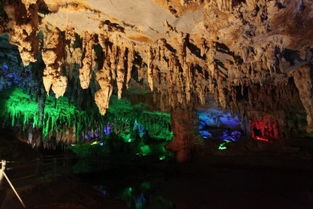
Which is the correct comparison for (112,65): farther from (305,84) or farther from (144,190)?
(305,84)

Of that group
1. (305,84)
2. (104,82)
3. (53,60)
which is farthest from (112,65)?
(305,84)

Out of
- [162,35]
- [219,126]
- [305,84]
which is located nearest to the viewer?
[162,35]

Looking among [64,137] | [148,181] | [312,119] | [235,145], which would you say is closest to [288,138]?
[235,145]

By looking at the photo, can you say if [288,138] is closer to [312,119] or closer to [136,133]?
[312,119]

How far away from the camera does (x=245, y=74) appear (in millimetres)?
9586

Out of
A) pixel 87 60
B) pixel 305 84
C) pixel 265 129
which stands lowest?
pixel 265 129

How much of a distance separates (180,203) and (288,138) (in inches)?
454

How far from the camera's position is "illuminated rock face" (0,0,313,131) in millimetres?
5086

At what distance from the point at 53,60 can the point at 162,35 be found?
9.56ft

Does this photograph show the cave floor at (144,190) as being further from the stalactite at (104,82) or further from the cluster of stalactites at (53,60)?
the stalactite at (104,82)

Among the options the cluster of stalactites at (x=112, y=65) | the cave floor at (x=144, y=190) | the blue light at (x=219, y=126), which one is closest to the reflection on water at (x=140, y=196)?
the cave floor at (x=144, y=190)

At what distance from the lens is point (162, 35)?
21.4 ft

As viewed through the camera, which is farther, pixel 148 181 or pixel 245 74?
pixel 148 181

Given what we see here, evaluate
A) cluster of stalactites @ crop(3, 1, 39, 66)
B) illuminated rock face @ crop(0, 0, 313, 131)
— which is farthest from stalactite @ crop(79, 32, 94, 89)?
cluster of stalactites @ crop(3, 1, 39, 66)
